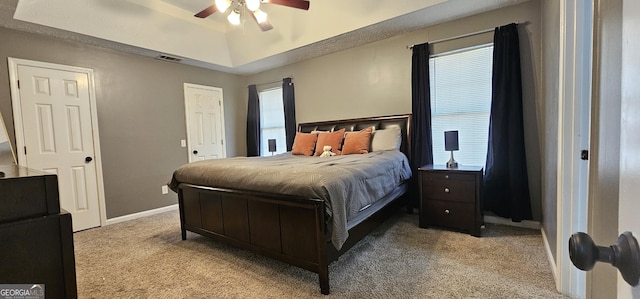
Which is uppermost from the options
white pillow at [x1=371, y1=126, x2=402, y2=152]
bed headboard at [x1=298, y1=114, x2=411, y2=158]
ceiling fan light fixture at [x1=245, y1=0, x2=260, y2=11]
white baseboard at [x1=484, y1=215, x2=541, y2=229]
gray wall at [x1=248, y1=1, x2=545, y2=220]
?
ceiling fan light fixture at [x1=245, y1=0, x2=260, y2=11]

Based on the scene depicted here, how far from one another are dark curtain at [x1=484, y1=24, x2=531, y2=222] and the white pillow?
1.02m

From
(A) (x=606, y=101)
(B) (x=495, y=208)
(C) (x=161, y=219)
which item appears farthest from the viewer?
(C) (x=161, y=219)

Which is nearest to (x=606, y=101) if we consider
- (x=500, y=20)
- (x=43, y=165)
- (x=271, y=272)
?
(x=271, y=272)

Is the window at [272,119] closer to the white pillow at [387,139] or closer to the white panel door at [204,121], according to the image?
the white panel door at [204,121]

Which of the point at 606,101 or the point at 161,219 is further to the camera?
the point at 161,219

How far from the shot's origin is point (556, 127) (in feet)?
6.25

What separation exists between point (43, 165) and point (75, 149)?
0.35m

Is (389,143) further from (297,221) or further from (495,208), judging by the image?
(297,221)

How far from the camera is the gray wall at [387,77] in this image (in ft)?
9.45

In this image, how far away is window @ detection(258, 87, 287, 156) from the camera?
5.17 metres

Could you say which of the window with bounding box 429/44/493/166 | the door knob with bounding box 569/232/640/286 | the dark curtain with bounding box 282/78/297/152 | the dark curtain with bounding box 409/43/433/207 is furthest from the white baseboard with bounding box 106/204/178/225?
the door knob with bounding box 569/232/640/286

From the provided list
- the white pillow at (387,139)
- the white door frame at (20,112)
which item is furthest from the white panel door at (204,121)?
the white pillow at (387,139)

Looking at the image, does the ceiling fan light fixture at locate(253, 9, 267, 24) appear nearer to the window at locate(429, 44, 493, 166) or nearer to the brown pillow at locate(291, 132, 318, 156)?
the brown pillow at locate(291, 132, 318, 156)

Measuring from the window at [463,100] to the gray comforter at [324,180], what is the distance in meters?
1.03
